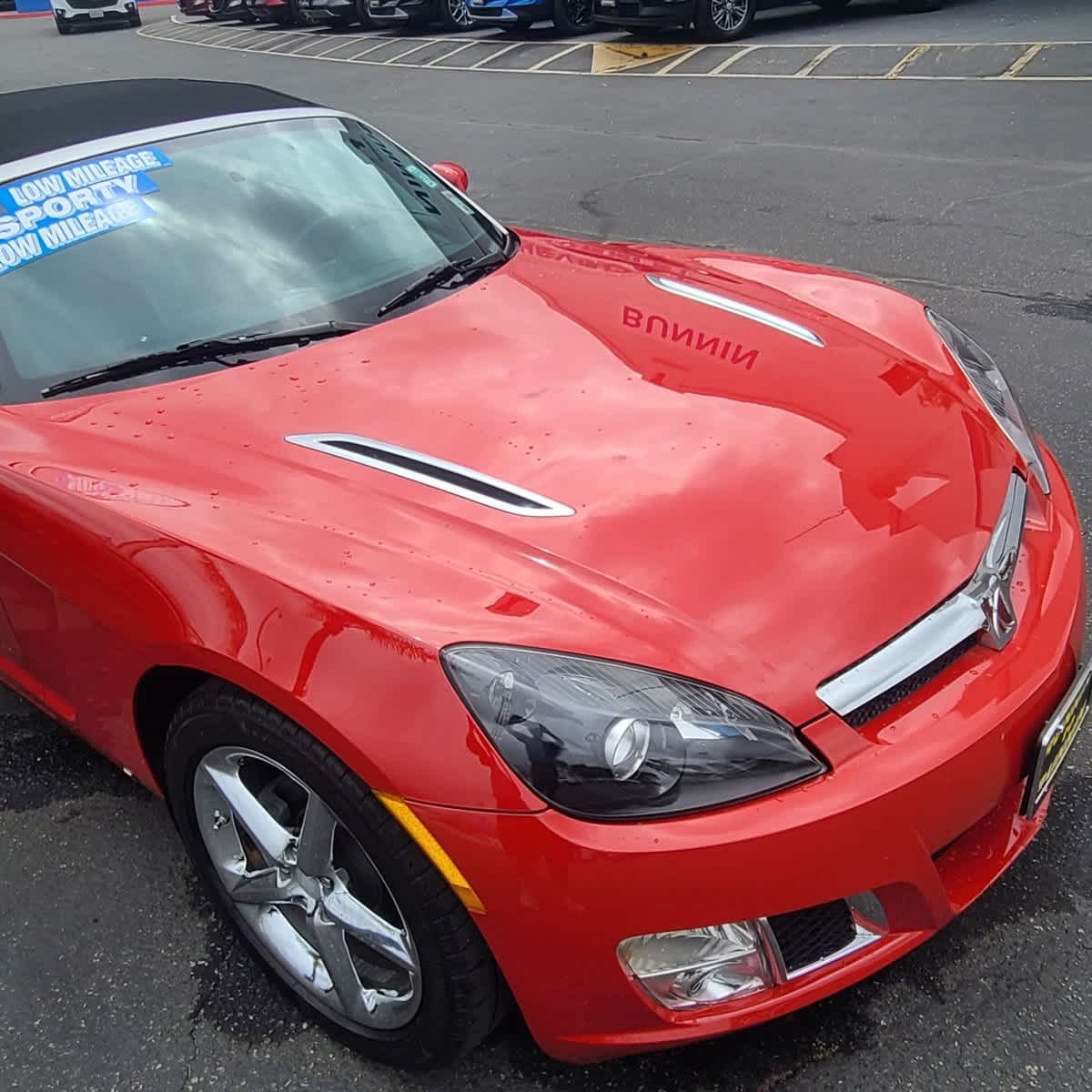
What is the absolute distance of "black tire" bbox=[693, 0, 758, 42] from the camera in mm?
12977

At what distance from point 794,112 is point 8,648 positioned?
8970 millimetres

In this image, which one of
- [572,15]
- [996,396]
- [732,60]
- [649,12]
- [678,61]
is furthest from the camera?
[572,15]

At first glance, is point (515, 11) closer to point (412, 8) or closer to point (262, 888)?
point (412, 8)

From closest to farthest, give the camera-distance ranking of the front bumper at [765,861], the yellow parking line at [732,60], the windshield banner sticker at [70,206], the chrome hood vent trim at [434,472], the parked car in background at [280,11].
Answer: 1. the front bumper at [765,861]
2. the chrome hood vent trim at [434,472]
3. the windshield banner sticker at [70,206]
4. the yellow parking line at [732,60]
5. the parked car in background at [280,11]

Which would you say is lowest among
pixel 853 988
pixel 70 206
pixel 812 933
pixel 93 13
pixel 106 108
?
pixel 853 988

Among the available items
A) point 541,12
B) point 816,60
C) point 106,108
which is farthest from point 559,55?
point 106,108

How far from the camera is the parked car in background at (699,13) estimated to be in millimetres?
12875

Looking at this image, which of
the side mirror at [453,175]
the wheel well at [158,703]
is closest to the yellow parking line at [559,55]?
the side mirror at [453,175]

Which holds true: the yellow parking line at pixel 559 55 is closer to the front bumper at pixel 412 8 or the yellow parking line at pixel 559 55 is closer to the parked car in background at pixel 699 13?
the parked car in background at pixel 699 13

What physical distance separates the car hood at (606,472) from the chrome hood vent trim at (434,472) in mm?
23

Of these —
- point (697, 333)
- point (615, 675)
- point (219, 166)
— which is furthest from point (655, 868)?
point (219, 166)

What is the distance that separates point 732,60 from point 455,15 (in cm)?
702

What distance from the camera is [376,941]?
1759 millimetres

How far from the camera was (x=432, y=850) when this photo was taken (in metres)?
1.54
